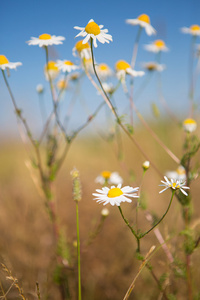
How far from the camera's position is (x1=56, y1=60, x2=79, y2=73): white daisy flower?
1437mm

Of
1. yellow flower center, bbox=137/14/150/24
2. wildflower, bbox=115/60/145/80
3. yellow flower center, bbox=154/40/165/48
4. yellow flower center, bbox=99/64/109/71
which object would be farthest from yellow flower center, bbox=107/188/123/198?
yellow flower center, bbox=154/40/165/48

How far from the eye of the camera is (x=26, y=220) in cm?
229

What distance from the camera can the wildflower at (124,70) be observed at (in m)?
1.53

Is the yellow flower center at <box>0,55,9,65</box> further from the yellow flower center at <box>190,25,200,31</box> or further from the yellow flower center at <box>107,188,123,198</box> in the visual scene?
the yellow flower center at <box>190,25,200,31</box>

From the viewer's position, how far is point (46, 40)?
133 centimetres

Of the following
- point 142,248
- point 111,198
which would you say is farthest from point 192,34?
point 142,248

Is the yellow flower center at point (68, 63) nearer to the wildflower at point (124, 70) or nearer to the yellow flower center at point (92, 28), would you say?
the wildflower at point (124, 70)

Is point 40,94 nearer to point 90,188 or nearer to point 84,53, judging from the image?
point 84,53

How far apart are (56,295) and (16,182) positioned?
2175mm

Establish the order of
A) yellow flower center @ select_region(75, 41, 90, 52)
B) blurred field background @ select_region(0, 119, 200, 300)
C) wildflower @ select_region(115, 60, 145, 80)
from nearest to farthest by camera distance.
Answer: yellow flower center @ select_region(75, 41, 90, 52)
wildflower @ select_region(115, 60, 145, 80)
blurred field background @ select_region(0, 119, 200, 300)

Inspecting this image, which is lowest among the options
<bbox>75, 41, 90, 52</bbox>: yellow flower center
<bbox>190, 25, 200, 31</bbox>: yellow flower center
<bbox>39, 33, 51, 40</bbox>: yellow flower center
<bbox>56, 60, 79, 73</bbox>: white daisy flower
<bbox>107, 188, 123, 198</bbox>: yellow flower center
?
<bbox>107, 188, 123, 198</bbox>: yellow flower center

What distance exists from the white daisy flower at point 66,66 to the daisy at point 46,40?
0.15 metres

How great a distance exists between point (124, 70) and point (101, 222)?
3.01 ft

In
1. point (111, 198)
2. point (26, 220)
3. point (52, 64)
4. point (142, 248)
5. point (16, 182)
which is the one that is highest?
point (52, 64)
